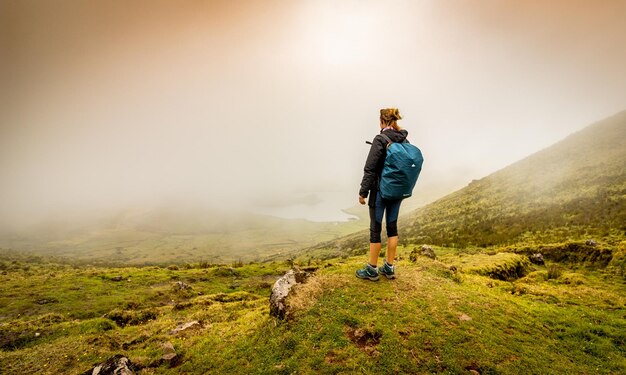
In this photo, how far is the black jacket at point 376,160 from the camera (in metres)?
8.76

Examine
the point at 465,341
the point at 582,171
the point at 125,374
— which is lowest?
the point at 125,374

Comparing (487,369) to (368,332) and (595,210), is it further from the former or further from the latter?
(595,210)

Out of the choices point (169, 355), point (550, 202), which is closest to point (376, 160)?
point (169, 355)

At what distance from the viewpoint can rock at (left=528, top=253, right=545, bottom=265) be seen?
17797mm

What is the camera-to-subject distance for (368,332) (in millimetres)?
7586

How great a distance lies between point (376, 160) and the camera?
880cm

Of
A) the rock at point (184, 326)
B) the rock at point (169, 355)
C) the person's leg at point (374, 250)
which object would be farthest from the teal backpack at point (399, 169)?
the rock at point (184, 326)

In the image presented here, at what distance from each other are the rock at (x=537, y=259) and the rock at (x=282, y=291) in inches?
614

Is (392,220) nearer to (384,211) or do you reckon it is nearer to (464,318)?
(384,211)

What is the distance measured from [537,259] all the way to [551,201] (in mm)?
36377

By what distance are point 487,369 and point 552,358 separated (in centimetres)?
203

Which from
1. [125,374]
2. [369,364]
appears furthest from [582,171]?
[125,374]

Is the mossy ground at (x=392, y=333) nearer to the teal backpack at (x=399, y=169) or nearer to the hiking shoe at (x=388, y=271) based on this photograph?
the hiking shoe at (x=388, y=271)

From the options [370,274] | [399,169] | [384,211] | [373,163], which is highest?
[373,163]
